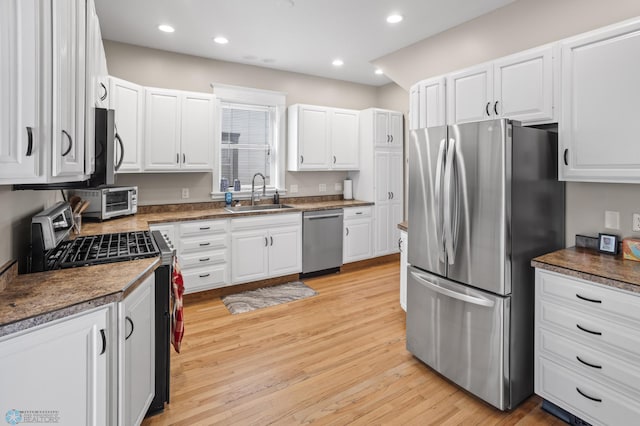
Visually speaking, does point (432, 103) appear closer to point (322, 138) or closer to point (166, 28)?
point (322, 138)

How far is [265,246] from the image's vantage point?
13.7 feet

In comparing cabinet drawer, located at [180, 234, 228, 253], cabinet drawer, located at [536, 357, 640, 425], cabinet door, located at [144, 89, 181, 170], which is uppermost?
cabinet door, located at [144, 89, 181, 170]

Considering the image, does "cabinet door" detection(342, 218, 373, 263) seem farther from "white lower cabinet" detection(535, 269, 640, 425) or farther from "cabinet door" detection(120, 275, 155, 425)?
"cabinet door" detection(120, 275, 155, 425)

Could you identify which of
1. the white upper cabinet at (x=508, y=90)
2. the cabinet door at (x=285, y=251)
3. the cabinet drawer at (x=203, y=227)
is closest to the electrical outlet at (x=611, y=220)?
the white upper cabinet at (x=508, y=90)

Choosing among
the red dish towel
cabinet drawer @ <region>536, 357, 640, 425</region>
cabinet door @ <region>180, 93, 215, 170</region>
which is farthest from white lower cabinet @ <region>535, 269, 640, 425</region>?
cabinet door @ <region>180, 93, 215, 170</region>

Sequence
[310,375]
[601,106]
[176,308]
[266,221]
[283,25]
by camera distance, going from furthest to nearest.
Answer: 1. [266,221]
2. [283,25]
3. [310,375]
4. [176,308]
5. [601,106]

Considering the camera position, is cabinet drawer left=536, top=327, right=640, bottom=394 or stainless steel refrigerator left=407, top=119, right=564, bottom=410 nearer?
cabinet drawer left=536, top=327, right=640, bottom=394

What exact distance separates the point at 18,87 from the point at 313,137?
12.7 ft

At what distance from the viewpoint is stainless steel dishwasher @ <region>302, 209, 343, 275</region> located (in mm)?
4520

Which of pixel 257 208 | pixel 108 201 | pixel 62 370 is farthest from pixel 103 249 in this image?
pixel 257 208

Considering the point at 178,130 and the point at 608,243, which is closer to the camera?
the point at 608,243

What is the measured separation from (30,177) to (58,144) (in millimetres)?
173

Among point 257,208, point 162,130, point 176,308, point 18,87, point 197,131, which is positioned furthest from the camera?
point 257,208

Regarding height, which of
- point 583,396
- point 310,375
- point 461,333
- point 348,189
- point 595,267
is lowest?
point 310,375
